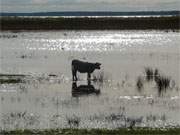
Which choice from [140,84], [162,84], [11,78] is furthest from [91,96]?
[11,78]

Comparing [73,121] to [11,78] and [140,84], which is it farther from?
[11,78]

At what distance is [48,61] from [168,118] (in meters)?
19.5

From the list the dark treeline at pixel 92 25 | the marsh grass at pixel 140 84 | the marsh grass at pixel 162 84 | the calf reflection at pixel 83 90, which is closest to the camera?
the calf reflection at pixel 83 90

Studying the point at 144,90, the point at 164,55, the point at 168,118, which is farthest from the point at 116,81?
the point at 164,55

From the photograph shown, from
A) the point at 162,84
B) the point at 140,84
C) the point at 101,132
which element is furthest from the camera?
the point at 140,84

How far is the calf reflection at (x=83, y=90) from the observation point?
2014cm

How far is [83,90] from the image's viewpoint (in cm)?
2092

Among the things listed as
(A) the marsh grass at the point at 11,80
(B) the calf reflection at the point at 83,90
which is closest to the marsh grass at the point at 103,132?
(B) the calf reflection at the point at 83,90

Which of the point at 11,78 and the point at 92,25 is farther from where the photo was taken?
the point at 92,25

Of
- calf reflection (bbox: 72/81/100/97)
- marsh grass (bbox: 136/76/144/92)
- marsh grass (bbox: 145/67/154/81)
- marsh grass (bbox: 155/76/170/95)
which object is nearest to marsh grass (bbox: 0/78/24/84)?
calf reflection (bbox: 72/81/100/97)

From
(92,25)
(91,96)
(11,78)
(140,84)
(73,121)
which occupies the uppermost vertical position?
(73,121)

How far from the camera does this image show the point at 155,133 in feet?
40.1

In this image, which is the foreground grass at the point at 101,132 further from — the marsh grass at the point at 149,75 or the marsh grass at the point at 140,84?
the marsh grass at the point at 149,75

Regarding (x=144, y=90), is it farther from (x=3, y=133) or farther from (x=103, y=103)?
(x=3, y=133)
